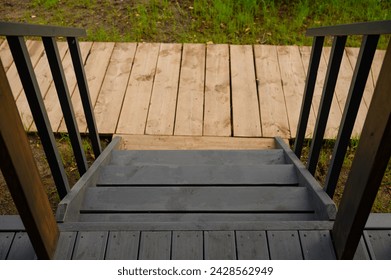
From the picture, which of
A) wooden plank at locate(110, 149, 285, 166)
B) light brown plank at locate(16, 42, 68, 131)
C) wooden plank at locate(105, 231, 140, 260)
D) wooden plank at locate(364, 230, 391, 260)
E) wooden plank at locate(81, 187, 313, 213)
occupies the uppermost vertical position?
wooden plank at locate(105, 231, 140, 260)

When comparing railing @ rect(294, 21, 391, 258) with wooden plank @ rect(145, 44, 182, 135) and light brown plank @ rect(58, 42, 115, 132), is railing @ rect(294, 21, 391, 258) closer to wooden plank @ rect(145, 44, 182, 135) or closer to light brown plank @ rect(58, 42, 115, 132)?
wooden plank @ rect(145, 44, 182, 135)

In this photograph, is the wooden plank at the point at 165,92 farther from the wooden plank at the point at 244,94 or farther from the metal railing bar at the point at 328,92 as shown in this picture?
the metal railing bar at the point at 328,92

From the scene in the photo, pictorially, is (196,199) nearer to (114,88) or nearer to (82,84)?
(82,84)

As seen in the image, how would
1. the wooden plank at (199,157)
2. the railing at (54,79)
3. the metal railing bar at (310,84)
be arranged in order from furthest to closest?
the wooden plank at (199,157)
the metal railing bar at (310,84)
the railing at (54,79)

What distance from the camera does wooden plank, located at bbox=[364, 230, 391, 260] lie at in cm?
141

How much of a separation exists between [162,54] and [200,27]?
29.1 inches

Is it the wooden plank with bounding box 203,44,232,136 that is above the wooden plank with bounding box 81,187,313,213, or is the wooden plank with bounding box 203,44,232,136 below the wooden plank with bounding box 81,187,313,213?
below

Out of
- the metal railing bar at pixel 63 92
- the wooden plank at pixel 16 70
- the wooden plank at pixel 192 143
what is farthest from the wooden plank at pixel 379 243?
the wooden plank at pixel 16 70

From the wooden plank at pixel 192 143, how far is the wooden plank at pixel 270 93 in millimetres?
115

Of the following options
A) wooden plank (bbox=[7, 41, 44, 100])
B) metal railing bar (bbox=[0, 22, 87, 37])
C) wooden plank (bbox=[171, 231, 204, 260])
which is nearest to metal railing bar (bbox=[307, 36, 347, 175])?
wooden plank (bbox=[171, 231, 204, 260])

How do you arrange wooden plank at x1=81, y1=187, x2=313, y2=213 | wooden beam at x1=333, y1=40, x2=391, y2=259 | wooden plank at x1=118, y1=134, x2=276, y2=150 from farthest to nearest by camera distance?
wooden plank at x1=118, y1=134, x2=276, y2=150, wooden plank at x1=81, y1=187, x2=313, y2=213, wooden beam at x1=333, y1=40, x2=391, y2=259

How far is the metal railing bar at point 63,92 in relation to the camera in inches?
65.1

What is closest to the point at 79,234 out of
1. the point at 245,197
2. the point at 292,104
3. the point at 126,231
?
the point at 126,231
